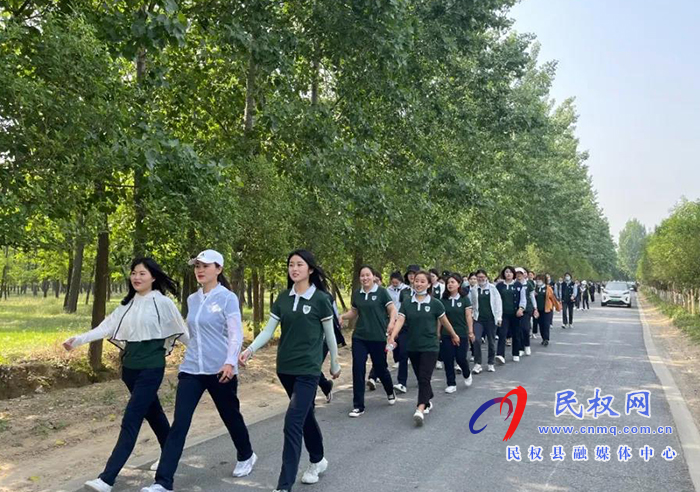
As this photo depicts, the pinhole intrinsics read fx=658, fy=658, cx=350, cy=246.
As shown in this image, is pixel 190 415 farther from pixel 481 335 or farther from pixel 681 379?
pixel 681 379

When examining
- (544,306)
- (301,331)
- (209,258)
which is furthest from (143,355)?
(544,306)

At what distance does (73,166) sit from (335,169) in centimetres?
671

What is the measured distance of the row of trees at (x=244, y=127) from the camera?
288 inches

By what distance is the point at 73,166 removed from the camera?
7.37 metres

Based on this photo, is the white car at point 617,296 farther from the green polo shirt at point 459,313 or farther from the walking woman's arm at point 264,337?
the walking woman's arm at point 264,337

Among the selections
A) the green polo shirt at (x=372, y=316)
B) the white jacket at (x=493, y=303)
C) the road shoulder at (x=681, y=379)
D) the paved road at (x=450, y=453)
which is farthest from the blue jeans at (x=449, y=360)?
the road shoulder at (x=681, y=379)

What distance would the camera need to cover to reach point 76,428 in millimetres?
7609

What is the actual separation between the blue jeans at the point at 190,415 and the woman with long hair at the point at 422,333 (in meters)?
2.85

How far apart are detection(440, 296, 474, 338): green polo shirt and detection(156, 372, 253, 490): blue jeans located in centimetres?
571

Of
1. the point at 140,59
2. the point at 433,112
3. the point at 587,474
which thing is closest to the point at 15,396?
the point at 140,59

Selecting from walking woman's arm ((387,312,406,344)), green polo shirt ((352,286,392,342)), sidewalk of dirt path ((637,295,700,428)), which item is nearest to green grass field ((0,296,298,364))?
green polo shirt ((352,286,392,342))

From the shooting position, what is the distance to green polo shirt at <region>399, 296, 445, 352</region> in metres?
8.25

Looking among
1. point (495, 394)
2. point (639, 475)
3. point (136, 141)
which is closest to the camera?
point (639, 475)

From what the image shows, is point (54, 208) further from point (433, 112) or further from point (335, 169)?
point (433, 112)
